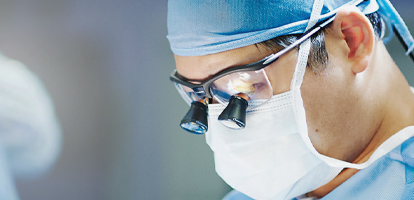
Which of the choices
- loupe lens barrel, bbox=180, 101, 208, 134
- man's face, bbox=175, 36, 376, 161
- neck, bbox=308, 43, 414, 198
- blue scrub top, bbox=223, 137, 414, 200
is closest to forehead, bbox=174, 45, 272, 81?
man's face, bbox=175, 36, 376, 161

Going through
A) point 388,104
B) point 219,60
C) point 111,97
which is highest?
point 111,97

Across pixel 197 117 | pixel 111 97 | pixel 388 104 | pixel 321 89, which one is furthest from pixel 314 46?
pixel 111 97

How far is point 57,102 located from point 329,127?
124 centimetres

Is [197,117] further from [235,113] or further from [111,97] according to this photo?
[111,97]

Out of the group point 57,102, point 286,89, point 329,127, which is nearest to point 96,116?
point 57,102

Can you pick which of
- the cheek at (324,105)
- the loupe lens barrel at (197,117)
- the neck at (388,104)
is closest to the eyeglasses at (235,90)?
the loupe lens barrel at (197,117)

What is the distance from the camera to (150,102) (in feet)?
6.37

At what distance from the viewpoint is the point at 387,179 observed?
1.17 meters

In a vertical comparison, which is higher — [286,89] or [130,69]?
[130,69]

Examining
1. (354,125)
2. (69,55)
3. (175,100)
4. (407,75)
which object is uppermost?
(69,55)

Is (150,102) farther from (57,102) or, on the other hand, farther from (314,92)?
(314,92)

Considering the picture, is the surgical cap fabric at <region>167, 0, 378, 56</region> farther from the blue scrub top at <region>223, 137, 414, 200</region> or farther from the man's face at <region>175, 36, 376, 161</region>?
the blue scrub top at <region>223, 137, 414, 200</region>

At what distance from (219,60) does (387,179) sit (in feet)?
2.32

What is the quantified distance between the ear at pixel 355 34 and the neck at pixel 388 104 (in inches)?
3.9
